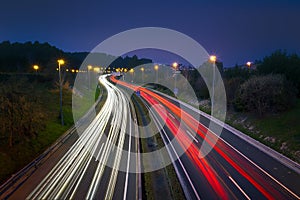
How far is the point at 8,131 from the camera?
18891 mm

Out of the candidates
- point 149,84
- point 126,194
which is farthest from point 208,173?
point 149,84

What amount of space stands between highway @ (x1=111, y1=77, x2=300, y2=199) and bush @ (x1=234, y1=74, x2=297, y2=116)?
6519 millimetres

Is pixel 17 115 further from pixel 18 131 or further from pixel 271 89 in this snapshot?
pixel 271 89

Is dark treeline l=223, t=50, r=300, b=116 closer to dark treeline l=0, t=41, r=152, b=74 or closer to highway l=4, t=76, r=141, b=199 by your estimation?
highway l=4, t=76, r=141, b=199

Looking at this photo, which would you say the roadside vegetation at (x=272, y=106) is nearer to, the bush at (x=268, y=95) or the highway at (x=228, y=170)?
the bush at (x=268, y=95)

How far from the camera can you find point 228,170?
16.9 meters

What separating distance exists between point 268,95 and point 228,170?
53.1 ft

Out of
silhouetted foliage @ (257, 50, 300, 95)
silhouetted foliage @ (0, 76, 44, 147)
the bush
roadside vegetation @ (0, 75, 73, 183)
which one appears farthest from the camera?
silhouetted foliage @ (257, 50, 300, 95)

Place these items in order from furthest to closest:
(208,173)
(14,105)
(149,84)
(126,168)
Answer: (149,84) < (14,105) < (126,168) < (208,173)

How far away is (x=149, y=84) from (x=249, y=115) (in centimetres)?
6684

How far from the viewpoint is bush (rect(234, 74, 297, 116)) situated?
2820cm

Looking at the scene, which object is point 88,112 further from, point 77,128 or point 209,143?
point 209,143

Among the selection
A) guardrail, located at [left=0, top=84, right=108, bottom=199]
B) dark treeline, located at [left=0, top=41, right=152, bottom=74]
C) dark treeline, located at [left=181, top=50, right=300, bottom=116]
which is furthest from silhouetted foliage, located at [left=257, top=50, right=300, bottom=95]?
dark treeline, located at [left=0, top=41, right=152, bottom=74]

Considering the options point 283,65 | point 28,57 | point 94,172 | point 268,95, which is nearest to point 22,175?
point 94,172
